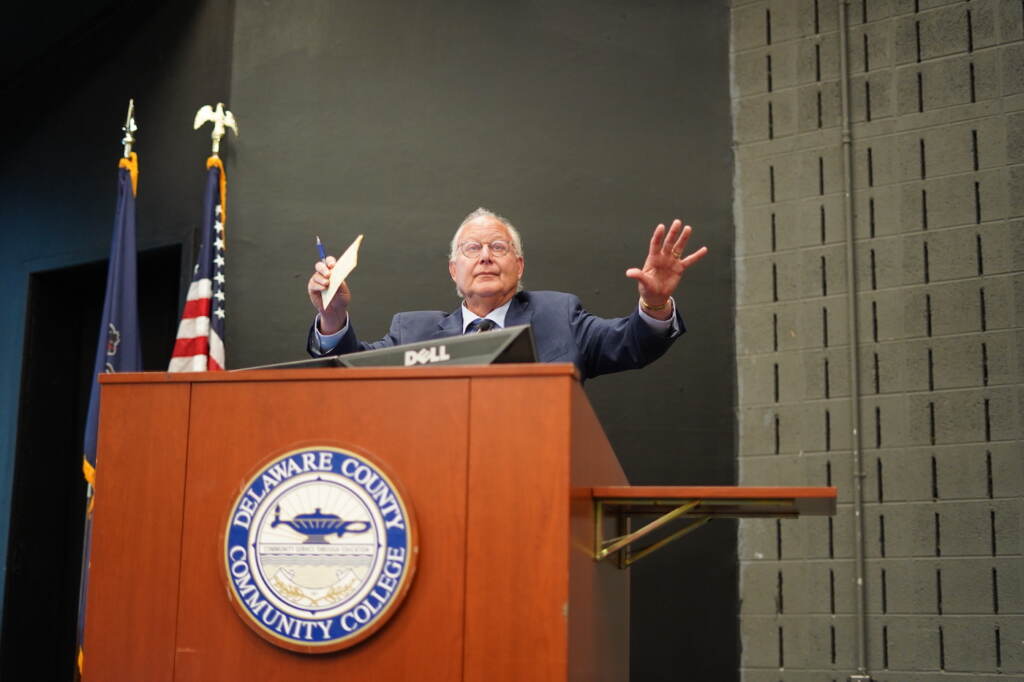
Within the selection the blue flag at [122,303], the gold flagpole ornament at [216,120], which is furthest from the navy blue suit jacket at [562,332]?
the gold flagpole ornament at [216,120]

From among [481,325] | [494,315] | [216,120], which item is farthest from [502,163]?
[481,325]

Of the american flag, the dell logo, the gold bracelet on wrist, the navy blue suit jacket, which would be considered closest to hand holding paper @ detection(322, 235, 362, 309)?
the dell logo

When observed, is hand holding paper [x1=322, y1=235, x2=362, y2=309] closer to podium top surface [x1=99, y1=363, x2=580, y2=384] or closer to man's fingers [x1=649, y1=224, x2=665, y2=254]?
podium top surface [x1=99, y1=363, x2=580, y2=384]

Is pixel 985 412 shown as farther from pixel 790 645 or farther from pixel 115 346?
pixel 115 346

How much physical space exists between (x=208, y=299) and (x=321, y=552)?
2.83m

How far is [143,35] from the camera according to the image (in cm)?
510

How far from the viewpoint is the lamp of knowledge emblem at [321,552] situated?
163 centimetres

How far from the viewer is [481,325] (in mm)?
2771

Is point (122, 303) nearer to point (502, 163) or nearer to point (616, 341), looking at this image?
point (502, 163)

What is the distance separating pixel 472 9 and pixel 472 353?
3.23 m

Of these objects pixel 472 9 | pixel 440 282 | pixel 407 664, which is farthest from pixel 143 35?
pixel 407 664

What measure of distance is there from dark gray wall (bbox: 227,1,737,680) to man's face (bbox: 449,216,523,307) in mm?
1390

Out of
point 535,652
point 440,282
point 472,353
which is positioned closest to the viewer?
point 535,652

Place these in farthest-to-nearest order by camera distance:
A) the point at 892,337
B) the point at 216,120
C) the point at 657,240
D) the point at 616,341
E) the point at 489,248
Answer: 1. the point at 216,120
2. the point at 892,337
3. the point at 489,248
4. the point at 616,341
5. the point at 657,240
